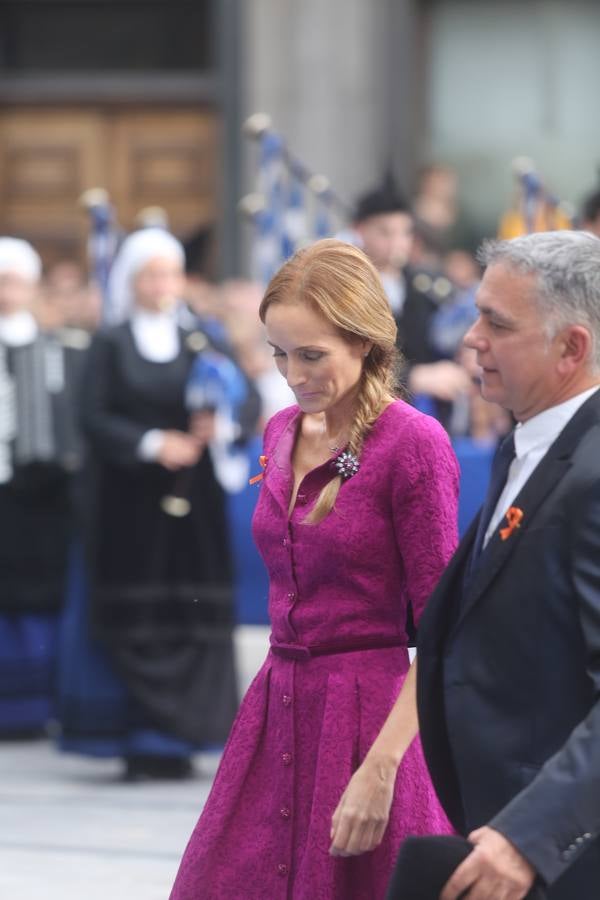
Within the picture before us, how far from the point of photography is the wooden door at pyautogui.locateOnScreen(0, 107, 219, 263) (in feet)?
47.9

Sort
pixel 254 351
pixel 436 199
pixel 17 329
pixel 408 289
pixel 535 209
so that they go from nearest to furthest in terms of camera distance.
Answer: pixel 408 289 < pixel 17 329 < pixel 535 209 < pixel 254 351 < pixel 436 199

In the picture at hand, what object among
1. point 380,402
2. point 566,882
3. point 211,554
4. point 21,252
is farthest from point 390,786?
Answer: point 21,252

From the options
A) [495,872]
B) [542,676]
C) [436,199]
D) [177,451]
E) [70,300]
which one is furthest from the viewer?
[436,199]

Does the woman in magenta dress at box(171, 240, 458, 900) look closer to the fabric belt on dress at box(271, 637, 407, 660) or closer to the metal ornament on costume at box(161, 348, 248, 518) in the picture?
the fabric belt on dress at box(271, 637, 407, 660)

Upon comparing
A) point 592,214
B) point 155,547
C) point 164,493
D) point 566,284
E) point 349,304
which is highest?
point 566,284

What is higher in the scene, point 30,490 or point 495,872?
point 495,872

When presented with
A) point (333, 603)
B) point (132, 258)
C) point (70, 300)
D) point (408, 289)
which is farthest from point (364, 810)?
point (70, 300)

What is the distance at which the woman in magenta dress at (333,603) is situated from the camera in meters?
3.30

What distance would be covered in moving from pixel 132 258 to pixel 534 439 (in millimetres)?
4891

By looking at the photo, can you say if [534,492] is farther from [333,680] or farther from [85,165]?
[85,165]

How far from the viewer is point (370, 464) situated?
335cm

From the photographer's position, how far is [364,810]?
3.12 m

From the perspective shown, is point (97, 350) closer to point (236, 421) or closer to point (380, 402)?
point (236, 421)

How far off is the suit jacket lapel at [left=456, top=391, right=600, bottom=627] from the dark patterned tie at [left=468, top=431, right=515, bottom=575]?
0.28ft
